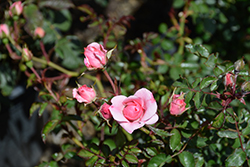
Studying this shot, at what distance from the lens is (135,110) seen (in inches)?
18.1

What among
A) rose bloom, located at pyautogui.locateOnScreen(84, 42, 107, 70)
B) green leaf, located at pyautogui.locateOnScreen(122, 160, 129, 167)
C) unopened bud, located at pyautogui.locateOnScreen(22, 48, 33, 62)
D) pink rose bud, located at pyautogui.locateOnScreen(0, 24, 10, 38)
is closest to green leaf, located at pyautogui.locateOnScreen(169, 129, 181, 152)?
green leaf, located at pyautogui.locateOnScreen(122, 160, 129, 167)

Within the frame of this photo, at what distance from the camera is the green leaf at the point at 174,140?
52cm

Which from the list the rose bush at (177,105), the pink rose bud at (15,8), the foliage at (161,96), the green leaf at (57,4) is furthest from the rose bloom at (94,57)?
the green leaf at (57,4)

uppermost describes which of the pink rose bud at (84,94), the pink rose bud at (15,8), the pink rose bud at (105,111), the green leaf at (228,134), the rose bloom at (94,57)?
the pink rose bud at (15,8)

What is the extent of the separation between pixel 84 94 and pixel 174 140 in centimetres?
23

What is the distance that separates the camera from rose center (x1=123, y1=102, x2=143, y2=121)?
454 mm

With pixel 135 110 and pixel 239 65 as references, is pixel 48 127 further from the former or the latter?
pixel 239 65

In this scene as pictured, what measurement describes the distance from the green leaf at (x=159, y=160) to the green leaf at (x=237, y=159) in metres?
0.14

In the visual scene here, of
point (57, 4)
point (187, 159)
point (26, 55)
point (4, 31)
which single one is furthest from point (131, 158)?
point (57, 4)

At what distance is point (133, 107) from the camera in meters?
0.46

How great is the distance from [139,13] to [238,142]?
1.52 m

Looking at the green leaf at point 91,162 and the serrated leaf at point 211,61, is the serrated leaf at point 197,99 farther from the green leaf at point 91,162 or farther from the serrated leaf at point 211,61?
the green leaf at point 91,162

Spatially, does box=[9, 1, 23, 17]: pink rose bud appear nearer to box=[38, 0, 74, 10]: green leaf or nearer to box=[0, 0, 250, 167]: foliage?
box=[0, 0, 250, 167]: foliage

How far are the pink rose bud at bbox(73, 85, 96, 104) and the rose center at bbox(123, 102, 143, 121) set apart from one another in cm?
7
